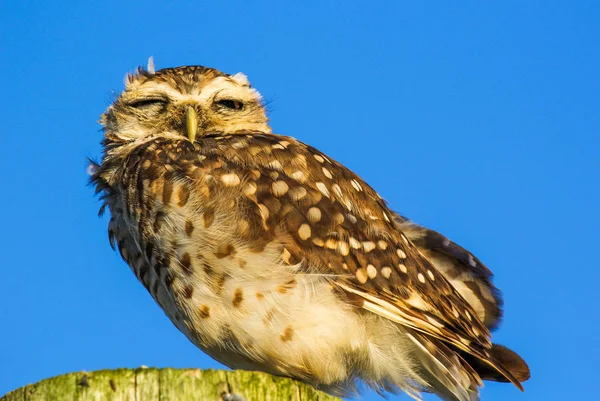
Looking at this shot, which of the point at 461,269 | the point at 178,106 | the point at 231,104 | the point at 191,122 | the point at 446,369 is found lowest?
the point at 446,369

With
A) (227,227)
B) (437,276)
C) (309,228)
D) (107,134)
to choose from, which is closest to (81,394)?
(227,227)

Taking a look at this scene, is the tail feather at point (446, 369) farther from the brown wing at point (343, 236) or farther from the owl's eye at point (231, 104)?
the owl's eye at point (231, 104)

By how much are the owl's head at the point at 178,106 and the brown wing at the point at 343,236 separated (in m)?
0.50

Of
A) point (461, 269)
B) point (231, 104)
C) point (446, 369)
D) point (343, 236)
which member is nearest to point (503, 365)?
point (446, 369)

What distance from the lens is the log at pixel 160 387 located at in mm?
3195

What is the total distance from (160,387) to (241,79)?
408cm

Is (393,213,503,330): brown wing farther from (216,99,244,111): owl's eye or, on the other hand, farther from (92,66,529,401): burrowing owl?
(216,99,244,111): owl's eye

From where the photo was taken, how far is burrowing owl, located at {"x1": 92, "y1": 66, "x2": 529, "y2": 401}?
16.1 ft

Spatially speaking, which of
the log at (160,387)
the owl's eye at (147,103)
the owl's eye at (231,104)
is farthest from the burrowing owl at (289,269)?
the log at (160,387)

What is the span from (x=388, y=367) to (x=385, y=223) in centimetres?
103

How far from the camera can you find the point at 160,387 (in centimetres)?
328

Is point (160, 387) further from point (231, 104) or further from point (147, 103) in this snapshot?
point (231, 104)

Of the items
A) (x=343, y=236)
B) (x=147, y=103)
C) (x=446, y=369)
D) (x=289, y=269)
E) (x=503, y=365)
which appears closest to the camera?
(x=289, y=269)

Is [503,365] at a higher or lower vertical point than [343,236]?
lower
